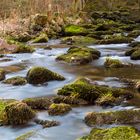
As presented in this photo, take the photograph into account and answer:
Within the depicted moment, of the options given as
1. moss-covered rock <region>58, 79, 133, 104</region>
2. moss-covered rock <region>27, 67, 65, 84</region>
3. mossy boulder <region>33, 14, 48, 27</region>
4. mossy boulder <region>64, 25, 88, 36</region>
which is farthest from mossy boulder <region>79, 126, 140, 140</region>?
mossy boulder <region>33, 14, 48, 27</region>

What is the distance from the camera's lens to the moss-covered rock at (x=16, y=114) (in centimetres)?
832

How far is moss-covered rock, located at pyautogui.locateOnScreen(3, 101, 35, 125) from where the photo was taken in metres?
8.32

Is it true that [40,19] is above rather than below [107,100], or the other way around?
above

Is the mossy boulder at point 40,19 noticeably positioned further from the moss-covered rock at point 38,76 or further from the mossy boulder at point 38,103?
the mossy boulder at point 38,103

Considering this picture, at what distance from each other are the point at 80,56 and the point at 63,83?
151 inches

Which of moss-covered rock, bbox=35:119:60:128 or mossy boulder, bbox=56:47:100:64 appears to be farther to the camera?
mossy boulder, bbox=56:47:100:64

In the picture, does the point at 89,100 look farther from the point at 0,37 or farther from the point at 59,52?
the point at 0,37

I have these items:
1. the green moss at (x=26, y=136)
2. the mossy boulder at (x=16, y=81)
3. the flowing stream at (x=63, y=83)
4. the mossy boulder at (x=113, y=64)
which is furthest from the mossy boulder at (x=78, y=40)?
the green moss at (x=26, y=136)

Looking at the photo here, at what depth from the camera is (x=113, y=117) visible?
8.34 m

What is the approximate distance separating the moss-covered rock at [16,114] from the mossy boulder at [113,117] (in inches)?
49.2

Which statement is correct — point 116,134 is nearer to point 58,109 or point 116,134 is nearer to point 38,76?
point 58,109

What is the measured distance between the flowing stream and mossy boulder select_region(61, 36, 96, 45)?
2071mm

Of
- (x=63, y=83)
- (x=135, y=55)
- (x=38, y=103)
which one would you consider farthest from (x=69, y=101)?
(x=135, y=55)

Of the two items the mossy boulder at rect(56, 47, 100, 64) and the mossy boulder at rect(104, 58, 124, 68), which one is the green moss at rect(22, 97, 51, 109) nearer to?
the mossy boulder at rect(104, 58, 124, 68)
